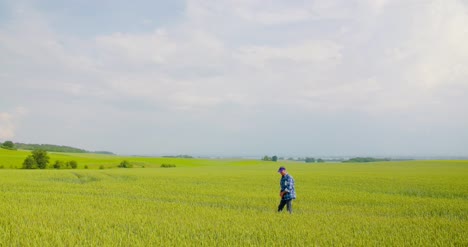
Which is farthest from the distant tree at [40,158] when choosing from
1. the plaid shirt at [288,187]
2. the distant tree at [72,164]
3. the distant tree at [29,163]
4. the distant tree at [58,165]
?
the plaid shirt at [288,187]

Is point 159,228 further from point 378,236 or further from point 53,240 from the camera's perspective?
point 378,236

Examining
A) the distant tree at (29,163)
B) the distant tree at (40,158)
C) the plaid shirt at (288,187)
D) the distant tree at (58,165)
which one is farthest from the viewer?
the distant tree at (58,165)

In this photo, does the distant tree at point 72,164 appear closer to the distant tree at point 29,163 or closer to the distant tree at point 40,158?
the distant tree at point 40,158

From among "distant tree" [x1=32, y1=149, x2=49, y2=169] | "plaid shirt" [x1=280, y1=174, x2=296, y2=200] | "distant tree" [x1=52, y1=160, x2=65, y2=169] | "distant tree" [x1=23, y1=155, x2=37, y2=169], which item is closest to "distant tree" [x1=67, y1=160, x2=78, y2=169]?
"distant tree" [x1=52, y1=160, x2=65, y2=169]

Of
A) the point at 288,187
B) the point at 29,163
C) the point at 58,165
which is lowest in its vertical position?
the point at 58,165

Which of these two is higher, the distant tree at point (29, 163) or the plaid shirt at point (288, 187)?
the plaid shirt at point (288, 187)

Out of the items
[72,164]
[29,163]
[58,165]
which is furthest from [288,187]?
[58,165]

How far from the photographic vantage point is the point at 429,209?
1661 cm

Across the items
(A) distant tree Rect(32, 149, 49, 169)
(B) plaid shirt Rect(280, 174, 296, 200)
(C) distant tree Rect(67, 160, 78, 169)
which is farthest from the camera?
(C) distant tree Rect(67, 160, 78, 169)

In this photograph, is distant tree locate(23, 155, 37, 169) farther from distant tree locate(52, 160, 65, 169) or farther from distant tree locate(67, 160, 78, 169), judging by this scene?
distant tree locate(67, 160, 78, 169)

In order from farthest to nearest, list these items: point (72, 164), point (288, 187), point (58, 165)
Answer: point (72, 164) → point (58, 165) → point (288, 187)

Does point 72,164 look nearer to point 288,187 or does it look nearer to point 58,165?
point 58,165

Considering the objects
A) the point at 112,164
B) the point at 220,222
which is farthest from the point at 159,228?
the point at 112,164

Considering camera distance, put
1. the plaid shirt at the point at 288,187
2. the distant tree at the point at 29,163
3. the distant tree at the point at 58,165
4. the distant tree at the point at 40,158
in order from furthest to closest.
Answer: the distant tree at the point at 58,165, the distant tree at the point at 40,158, the distant tree at the point at 29,163, the plaid shirt at the point at 288,187
